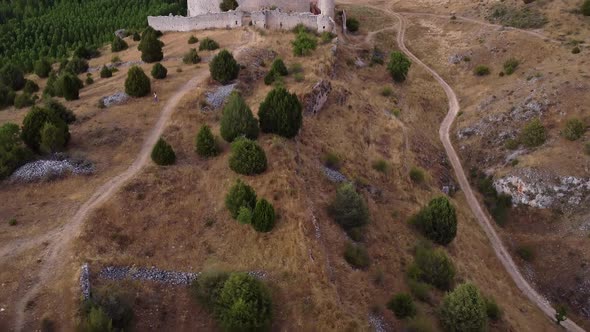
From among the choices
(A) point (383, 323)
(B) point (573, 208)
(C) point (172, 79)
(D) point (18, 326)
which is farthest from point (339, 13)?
(D) point (18, 326)

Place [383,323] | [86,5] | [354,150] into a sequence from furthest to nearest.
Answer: [86,5], [354,150], [383,323]

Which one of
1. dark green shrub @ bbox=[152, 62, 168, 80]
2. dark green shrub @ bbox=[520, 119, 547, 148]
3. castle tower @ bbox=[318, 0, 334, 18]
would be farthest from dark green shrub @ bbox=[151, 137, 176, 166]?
dark green shrub @ bbox=[520, 119, 547, 148]

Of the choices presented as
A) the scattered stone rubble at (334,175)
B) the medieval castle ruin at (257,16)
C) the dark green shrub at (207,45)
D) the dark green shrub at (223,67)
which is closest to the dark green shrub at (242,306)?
the scattered stone rubble at (334,175)

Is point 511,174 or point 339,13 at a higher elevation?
point 339,13

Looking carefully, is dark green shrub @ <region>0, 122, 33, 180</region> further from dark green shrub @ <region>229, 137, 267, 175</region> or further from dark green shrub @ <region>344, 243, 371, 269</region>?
dark green shrub @ <region>344, 243, 371, 269</region>

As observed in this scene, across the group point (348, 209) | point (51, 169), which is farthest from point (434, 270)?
point (51, 169)

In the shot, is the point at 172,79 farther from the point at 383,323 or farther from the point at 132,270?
the point at 383,323

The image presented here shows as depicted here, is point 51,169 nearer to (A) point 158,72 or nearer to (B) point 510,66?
(A) point 158,72

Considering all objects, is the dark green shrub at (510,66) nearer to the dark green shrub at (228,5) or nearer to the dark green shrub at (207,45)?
the dark green shrub at (228,5)
